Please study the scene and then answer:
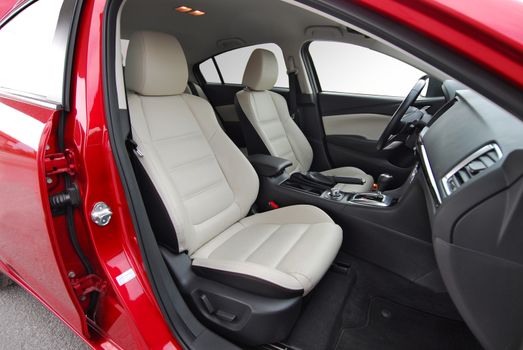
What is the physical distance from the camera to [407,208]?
1532mm

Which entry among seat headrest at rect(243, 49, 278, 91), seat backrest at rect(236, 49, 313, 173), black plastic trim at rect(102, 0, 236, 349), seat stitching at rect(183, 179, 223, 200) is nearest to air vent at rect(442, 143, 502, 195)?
black plastic trim at rect(102, 0, 236, 349)

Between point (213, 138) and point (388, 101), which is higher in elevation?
point (213, 138)

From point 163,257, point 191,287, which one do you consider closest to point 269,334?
point 191,287

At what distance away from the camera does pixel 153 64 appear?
1.43 m

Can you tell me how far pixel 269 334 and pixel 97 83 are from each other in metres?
0.98

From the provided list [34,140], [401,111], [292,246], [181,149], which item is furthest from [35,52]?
[401,111]

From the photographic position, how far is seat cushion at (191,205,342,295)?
120 cm

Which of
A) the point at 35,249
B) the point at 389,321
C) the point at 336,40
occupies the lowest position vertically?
the point at 389,321

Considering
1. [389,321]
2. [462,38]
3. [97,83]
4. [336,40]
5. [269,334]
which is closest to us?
[462,38]

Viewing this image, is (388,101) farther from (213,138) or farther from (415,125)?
(213,138)

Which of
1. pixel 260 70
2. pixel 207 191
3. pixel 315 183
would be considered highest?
pixel 260 70

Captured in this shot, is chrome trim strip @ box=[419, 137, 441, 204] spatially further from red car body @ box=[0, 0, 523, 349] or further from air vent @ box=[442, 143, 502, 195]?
red car body @ box=[0, 0, 523, 349]

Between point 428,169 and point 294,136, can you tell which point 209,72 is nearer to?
point 294,136

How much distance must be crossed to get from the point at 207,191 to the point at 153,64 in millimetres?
595
